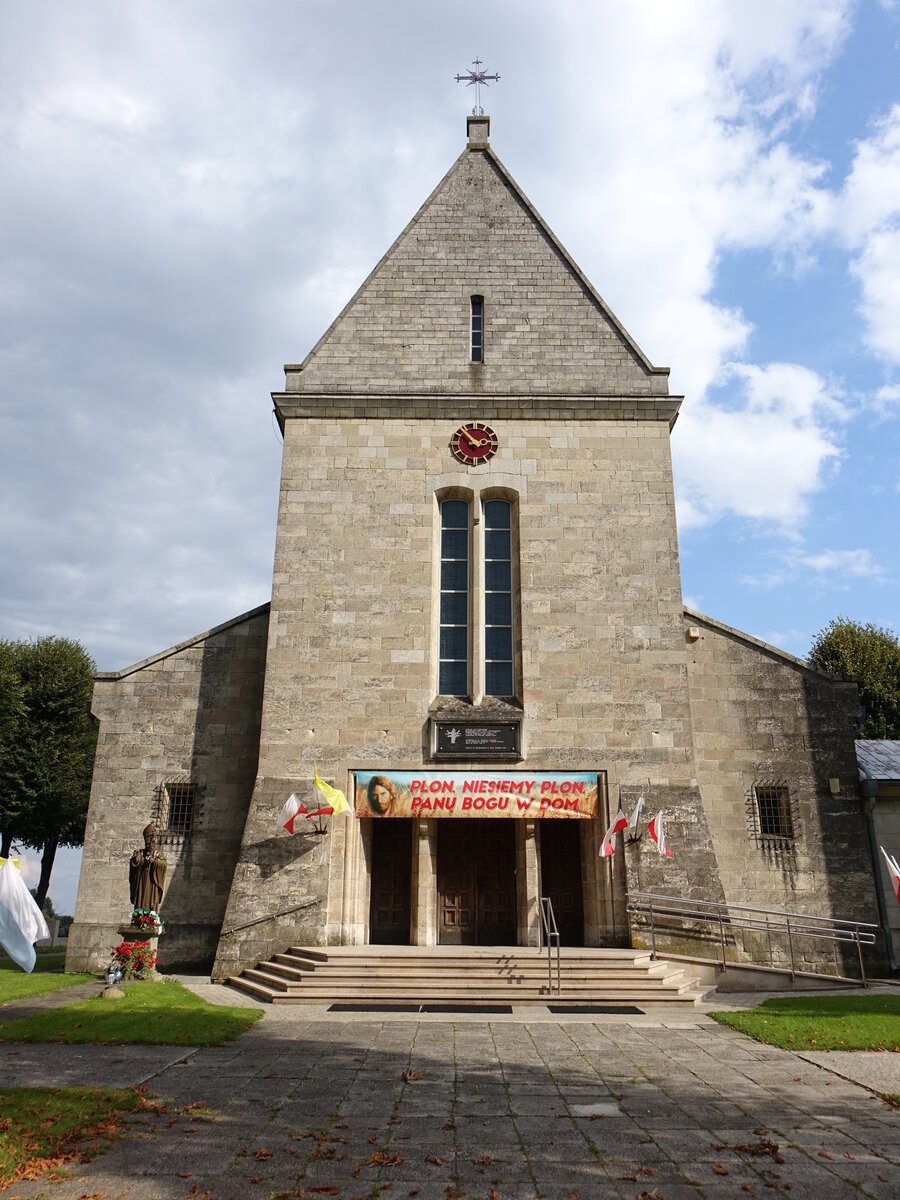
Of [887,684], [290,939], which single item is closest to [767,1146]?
[290,939]

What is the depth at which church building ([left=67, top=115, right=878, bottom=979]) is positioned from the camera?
16266mm

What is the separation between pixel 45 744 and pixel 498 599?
2122 centimetres

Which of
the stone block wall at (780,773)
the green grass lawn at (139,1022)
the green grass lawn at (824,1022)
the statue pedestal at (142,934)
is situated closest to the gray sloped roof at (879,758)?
the stone block wall at (780,773)

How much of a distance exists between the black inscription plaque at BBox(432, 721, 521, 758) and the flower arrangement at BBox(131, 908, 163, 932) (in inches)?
229

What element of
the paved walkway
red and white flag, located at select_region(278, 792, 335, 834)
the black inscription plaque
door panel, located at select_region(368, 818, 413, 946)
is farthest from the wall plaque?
the paved walkway

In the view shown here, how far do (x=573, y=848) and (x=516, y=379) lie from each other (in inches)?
411

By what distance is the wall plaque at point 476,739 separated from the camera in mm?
16531

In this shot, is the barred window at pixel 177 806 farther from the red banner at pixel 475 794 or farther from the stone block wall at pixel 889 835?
the stone block wall at pixel 889 835

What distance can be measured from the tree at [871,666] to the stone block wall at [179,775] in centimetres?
2105

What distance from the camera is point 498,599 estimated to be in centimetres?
1822

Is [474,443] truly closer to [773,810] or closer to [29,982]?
[773,810]

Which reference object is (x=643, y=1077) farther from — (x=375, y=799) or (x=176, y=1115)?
(x=375, y=799)

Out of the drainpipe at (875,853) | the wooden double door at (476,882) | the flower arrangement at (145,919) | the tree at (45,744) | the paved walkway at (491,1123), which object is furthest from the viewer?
the tree at (45,744)

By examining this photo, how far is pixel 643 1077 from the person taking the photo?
323 inches
